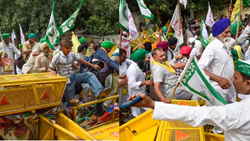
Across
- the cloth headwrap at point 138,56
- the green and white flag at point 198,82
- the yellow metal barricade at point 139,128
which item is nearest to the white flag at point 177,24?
the cloth headwrap at point 138,56

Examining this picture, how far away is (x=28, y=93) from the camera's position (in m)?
3.26

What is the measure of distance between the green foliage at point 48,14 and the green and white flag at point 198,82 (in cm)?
1093

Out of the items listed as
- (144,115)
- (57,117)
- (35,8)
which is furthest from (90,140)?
(35,8)

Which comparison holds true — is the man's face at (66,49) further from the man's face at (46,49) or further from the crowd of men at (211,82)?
the crowd of men at (211,82)

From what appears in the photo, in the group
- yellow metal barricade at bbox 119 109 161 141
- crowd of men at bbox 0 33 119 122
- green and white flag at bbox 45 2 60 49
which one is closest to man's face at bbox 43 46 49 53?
crowd of men at bbox 0 33 119 122

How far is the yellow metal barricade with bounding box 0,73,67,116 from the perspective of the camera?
3.08 m

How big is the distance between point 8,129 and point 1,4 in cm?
1304

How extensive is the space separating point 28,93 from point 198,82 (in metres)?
2.41

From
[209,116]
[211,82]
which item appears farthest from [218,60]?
[209,116]

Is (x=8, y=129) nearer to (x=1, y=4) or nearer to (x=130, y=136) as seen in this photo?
(x=130, y=136)

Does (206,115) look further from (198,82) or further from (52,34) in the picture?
(52,34)

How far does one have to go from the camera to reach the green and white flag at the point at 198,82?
6.08 feet

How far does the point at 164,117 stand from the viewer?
1516 mm

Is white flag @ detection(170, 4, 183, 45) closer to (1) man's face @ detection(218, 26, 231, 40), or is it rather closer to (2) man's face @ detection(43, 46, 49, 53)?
(1) man's face @ detection(218, 26, 231, 40)
